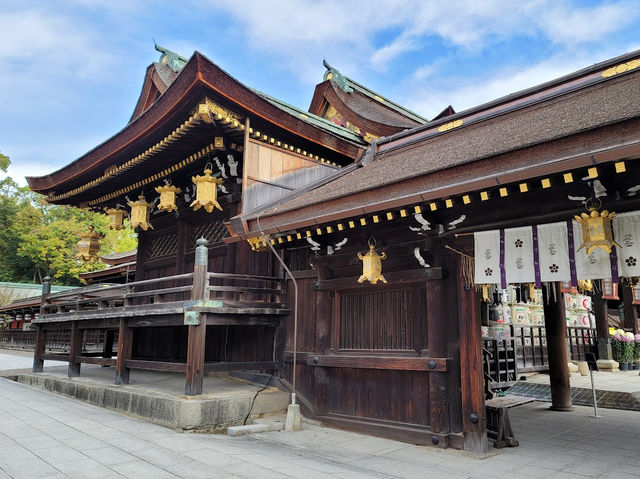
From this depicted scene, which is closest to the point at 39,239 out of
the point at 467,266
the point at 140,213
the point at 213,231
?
the point at 140,213

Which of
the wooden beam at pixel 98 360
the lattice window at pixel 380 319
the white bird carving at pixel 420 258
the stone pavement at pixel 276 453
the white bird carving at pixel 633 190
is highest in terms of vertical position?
the white bird carving at pixel 633 190

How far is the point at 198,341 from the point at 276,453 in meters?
2.41

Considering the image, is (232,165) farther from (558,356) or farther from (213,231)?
(558,356)

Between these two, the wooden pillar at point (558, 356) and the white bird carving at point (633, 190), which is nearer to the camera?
the white bird carving at point (633, 190)

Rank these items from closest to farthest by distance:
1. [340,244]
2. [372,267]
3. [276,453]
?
[276,453], [372,267], [340,244]

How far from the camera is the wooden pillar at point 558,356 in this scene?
9.35 meters

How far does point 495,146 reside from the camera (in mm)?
5715

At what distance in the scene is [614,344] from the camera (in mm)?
18031

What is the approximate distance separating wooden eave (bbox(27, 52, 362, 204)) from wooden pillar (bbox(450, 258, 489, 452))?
437 cm

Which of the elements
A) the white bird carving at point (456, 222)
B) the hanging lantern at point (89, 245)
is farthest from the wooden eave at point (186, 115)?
the white bird carving at point (456, 222)

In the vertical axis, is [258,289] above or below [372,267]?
below

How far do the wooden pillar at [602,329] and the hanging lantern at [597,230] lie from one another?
15.1 meters

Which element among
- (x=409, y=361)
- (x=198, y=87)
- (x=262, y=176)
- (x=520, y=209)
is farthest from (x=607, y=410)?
(x=198, y=87)

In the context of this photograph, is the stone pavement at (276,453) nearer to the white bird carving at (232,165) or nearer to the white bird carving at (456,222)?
the white bird carving at (456,222)
